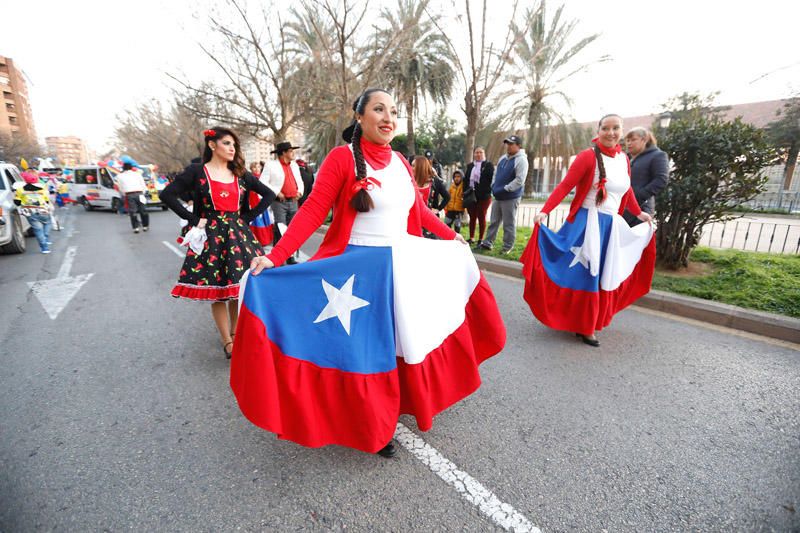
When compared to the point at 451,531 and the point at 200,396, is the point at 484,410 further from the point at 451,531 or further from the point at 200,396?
the point at 200,396

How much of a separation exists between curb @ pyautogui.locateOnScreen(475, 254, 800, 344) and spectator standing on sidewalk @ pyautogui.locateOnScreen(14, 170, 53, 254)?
11621 mm

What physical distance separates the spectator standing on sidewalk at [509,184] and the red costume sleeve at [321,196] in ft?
17.4

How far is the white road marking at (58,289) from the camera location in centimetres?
508

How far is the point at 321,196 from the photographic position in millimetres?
2174

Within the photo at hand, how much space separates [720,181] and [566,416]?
4964mm

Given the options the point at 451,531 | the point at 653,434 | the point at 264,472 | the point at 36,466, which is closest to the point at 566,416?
the point at 653,434

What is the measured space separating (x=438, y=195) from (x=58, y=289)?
20.9 feet

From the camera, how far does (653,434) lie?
245cm

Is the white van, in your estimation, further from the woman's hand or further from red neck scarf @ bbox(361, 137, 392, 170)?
red neck scarf @ bbox(361, 137, 392, 170)

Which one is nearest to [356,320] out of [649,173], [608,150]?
[608,150]

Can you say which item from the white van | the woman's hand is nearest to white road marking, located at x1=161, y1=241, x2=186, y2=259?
the woman's hand

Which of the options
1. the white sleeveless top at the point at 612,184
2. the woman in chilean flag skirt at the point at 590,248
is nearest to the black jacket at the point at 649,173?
the woman in chilean flag skirt at the point at 590,248

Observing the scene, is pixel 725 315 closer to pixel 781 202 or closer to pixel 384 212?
pixel 384 212

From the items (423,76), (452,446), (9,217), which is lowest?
(452,446)
